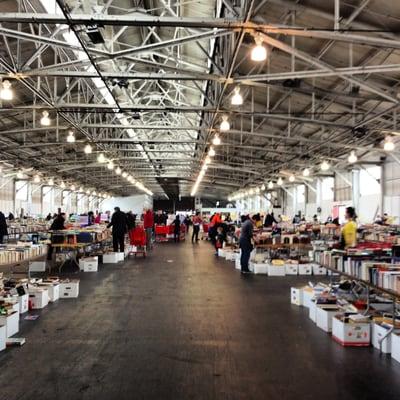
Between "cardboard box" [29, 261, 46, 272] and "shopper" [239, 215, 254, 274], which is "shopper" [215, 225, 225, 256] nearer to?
"shopper" [239, 215, 254, 274]

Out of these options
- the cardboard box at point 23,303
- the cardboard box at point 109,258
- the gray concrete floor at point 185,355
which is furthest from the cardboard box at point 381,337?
the cardboard box at point 109,258

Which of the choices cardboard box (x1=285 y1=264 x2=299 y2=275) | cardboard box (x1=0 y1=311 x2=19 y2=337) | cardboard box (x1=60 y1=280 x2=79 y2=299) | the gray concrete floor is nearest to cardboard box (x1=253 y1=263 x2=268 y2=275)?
cardboard box (x1=285 y1=264 x2=299 y2=275)

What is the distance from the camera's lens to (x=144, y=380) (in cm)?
372

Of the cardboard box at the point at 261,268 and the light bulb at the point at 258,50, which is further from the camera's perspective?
the cardboard box at the point at 261,268

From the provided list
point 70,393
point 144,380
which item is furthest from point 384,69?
point 70,393

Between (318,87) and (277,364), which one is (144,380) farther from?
(318,87)

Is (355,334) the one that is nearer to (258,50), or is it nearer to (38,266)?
(258,50)

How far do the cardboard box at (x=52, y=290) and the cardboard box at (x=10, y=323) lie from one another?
5.68 feet

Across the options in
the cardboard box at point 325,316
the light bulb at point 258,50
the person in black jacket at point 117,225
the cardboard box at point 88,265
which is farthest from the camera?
the person in black jacket at point 117,225

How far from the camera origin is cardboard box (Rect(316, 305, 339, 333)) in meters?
5.32

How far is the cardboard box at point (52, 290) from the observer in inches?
272

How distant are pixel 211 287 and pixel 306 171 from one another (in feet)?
33.8

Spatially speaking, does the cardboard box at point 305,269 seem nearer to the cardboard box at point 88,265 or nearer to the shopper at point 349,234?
the shopper at point 349,234

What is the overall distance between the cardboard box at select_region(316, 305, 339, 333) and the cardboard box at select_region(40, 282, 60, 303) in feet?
13.8
